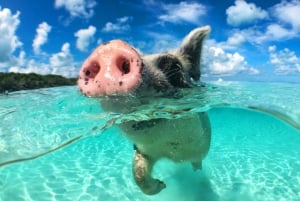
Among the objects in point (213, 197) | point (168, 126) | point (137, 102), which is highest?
point (137, 102)

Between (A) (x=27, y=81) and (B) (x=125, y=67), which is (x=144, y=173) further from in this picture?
(A) (x=27, y=81)

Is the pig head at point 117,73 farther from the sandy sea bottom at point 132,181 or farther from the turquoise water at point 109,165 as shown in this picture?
the sandy sea bottom at point 132,181

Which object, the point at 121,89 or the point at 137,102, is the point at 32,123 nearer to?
the point at 137,102

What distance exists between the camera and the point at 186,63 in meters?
6.68

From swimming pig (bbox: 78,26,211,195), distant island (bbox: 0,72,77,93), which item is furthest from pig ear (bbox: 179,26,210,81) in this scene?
distant island (bbox: 0,72,77,93)

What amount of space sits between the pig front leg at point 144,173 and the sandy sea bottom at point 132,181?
1.79 metres

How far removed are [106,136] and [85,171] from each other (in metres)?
4.97

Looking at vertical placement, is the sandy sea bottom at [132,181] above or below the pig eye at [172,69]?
below

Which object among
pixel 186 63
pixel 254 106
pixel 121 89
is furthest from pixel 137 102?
pixel 254 106

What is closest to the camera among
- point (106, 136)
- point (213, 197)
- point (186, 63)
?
point (186, 63)

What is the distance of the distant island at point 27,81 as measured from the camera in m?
27.5

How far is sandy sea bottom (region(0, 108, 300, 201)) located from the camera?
780cm

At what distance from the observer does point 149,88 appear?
491 cm

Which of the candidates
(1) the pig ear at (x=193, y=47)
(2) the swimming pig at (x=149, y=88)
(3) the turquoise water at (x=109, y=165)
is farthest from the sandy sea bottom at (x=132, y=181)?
(1) the pig ear at (x=193, y=47)
